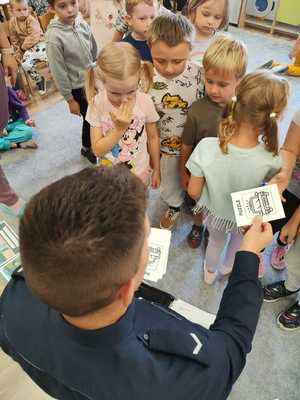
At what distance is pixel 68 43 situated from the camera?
2.15 m

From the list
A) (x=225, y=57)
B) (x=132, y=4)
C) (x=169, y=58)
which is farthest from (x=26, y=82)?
(x=225, y=57)

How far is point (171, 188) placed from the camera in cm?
202

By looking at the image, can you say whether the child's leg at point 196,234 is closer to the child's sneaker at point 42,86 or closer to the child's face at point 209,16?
the child's face at point 209,16

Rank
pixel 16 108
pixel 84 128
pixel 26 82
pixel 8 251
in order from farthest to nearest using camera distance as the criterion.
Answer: pixel 26 82, pixel 16 108, pixel 84 128, pixel 8 251

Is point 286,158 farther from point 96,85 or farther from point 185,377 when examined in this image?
point 185,377

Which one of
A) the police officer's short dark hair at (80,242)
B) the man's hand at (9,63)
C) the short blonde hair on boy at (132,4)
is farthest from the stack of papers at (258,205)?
the man's hand at (9,63)

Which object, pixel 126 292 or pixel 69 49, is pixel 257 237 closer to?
pixel 126 292

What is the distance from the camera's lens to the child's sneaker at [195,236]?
81.1 inches

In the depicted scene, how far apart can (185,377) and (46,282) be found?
0.34 m

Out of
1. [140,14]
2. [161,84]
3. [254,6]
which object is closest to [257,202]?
[161,84]

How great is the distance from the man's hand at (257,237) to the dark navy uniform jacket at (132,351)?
0.56ft

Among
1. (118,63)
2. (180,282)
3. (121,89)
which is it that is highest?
(118,63)

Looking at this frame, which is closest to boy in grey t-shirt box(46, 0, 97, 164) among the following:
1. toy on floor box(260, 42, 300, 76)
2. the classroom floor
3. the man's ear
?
the classroom floor

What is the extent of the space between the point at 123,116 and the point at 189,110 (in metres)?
0.34
